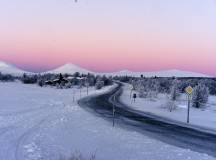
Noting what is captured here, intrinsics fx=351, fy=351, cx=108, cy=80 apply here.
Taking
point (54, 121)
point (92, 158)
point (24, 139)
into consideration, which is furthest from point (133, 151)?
point (54, 121)

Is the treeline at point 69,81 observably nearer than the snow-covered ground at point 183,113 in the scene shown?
No

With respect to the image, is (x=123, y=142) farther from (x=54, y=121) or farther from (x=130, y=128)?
(x=54, y=121)

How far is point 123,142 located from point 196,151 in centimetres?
298

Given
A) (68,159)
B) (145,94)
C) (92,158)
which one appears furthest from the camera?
(145,94)

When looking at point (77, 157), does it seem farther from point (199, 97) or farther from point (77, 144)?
point (199, 97)

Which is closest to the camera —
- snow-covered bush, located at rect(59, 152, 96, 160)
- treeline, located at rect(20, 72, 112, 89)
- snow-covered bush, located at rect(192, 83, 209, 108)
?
snow-covered bush, located at rect(59, 152, 96, 160)

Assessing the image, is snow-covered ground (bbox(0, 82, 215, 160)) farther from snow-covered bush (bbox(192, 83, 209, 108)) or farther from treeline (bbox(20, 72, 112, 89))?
treeline (bbox(20, 72, 112, 89))

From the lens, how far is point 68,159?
10.5 metres

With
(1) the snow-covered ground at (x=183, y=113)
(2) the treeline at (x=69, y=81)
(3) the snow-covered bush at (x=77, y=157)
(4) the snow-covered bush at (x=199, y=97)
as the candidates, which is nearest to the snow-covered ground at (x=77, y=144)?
(3) the snow-covered bush at (x=77, y=157)

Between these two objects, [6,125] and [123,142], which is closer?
[123,142]

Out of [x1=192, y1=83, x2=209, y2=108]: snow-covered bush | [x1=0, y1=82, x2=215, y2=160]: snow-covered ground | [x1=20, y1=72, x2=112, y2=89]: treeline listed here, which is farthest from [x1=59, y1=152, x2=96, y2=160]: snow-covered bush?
[x1=20, y1=72, x2=112, y2=89]: treeline

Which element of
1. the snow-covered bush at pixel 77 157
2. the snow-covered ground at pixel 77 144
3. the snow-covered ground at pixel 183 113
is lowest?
the snow-covered ground at pixel 183 113

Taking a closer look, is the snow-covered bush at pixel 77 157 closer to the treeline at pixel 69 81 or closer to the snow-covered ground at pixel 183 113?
the snow-covered ground at pixel 183 113

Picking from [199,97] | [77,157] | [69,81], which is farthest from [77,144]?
[69,81]
